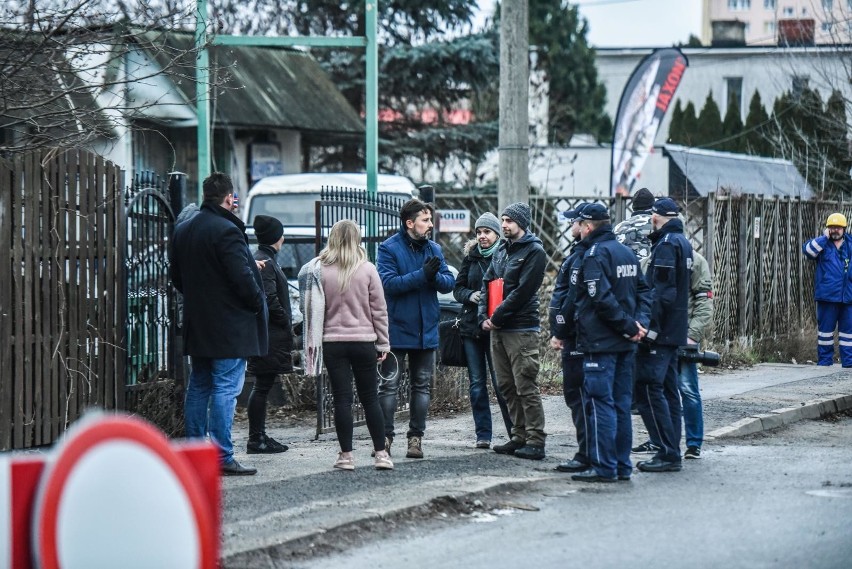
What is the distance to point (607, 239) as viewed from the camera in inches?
357

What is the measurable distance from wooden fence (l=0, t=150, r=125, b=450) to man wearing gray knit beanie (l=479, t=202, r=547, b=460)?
277cm

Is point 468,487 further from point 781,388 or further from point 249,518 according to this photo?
point 781,388

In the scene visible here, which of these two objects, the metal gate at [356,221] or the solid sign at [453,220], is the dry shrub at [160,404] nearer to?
the metal gate at [356,221]

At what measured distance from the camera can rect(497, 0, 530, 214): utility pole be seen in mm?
13742

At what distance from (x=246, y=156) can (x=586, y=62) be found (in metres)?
20.7

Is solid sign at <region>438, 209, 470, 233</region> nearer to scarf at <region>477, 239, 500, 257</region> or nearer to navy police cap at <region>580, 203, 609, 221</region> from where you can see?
scarf at <region>477, 239, 500, 257</region>

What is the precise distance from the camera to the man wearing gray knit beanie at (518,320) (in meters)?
9.88

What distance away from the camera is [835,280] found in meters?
16.9

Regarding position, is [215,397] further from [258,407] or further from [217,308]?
[258,407]

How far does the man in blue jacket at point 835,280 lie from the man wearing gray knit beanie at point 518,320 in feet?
26.4

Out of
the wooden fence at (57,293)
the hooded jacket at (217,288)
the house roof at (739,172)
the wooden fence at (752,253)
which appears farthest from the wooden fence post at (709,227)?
the house roof at (739,172)

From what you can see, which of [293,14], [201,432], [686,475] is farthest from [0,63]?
[293,14]

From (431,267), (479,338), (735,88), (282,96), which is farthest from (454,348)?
(735,88)

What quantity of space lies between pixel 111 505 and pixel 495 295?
21.1ft
